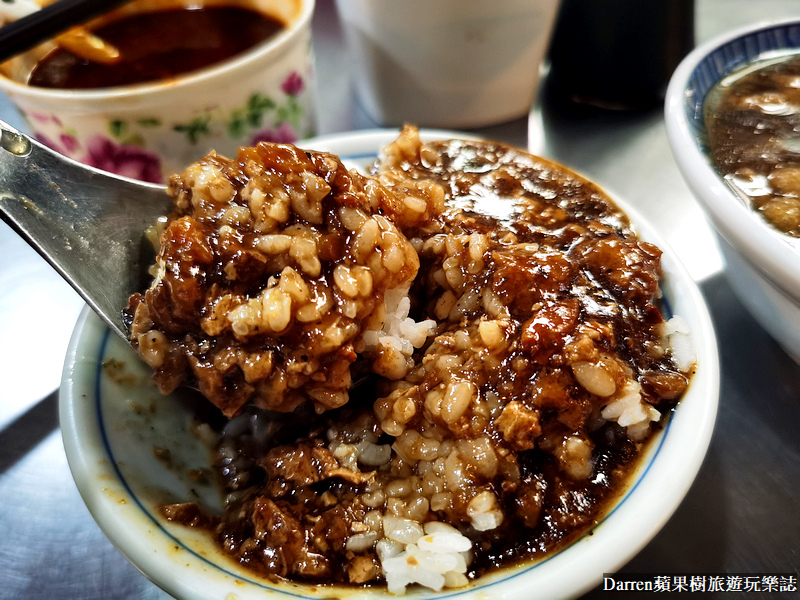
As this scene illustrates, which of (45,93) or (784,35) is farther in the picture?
(784,35)

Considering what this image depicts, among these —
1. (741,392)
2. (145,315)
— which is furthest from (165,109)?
(741,392)

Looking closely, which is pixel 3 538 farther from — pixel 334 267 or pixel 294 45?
pixel 294 45

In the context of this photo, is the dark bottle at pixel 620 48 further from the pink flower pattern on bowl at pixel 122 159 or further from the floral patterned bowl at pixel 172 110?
the pink flower pattern on bowl at pixel 122 159

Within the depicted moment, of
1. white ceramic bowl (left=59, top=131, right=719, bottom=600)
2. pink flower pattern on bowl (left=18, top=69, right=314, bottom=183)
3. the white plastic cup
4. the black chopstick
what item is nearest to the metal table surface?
the white plastic cup

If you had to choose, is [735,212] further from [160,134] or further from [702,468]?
[160,134]

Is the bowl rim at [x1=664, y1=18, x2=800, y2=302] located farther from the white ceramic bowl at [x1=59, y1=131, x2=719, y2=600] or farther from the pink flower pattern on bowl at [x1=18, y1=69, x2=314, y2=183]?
the pink flower pattern on bowl at [x1=18, y1=69, x2=314, y2=183]

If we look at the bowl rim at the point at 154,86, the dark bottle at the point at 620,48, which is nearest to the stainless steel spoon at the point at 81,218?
the bowl rim at the point at 154,86
